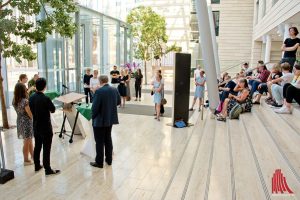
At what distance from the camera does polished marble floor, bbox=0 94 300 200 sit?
3914 millimetres

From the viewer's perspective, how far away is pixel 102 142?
5.02 m

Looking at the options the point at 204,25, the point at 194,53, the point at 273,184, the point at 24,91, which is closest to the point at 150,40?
the point at 194,53

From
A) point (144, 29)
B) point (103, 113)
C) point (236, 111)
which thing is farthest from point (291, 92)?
point (144, 29)

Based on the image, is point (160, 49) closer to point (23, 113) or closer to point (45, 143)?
point (23, 113)

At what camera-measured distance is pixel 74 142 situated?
6637mm

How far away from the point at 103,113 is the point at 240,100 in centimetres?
454

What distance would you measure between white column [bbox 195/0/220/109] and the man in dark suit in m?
3.36

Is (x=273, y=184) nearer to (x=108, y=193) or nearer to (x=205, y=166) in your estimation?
(x=205, y=166)

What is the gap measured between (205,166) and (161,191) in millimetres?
1071

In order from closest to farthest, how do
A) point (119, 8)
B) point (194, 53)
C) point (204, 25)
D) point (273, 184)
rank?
1. point (273, 184)
2. point (204, 25)
3. point (119, 8)
4. point (194, 53)

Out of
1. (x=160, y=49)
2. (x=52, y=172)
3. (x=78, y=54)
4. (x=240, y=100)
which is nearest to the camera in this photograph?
(x=52, y=172)

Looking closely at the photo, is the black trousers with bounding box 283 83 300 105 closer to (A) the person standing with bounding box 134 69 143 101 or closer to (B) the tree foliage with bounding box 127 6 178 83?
(A) the person standing with bounding box 134 69 143 101

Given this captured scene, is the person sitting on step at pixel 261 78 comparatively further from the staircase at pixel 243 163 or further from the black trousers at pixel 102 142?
the black trousers at pixel 102 142

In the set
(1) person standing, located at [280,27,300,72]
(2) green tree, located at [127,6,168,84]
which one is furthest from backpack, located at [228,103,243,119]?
(2) green tree, located at [127,6,168,84]
